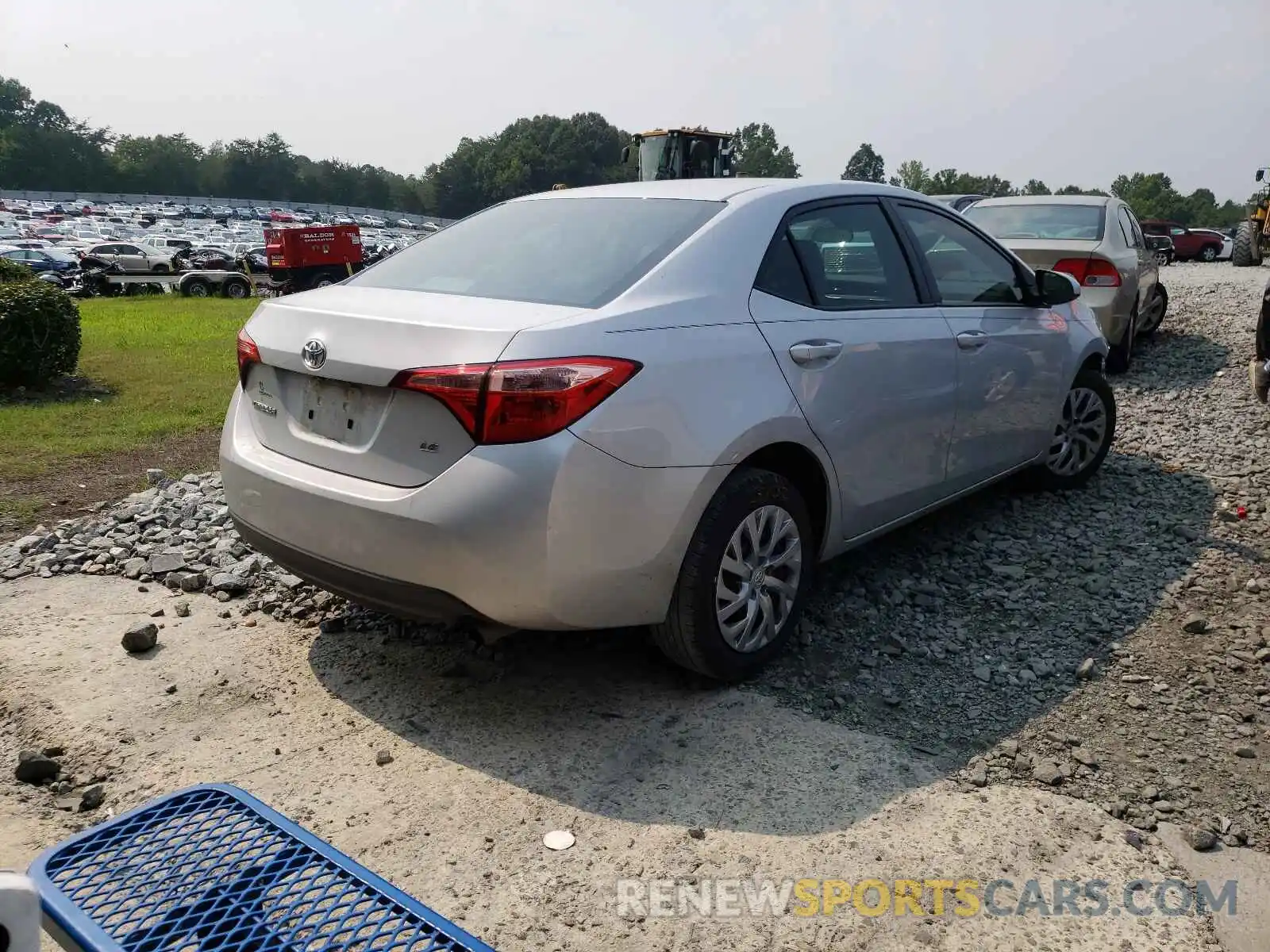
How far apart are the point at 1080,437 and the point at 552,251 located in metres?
3.64

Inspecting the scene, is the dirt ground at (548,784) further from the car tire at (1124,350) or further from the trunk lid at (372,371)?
the car tire at (1124,350)

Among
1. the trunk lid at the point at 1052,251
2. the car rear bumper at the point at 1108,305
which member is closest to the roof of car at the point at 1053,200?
the trunk lid at the point at 1052,251

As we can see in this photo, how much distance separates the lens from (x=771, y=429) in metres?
3.37

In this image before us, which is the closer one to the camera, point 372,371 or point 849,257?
point 372,371

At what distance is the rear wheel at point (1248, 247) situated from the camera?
2322 centimetres

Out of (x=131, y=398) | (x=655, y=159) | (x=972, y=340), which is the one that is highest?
(x=655, y=159)

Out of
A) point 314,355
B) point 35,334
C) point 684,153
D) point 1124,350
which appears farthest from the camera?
point 684,153

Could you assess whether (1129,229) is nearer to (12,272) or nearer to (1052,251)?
(1052,251)

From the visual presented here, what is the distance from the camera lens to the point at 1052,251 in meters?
8.59

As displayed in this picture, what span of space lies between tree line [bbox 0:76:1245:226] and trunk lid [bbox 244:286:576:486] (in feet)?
332

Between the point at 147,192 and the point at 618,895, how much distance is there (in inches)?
5532

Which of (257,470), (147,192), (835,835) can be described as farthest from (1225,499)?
(147,192)

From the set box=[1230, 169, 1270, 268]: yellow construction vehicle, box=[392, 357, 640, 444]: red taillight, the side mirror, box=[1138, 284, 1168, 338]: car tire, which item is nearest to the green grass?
box=[392, 357, 640, 444]: red taillight

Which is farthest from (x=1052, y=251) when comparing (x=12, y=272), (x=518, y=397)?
(x=12, y=272)
